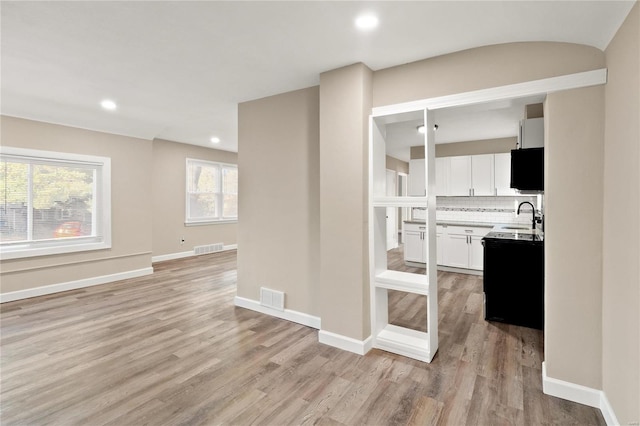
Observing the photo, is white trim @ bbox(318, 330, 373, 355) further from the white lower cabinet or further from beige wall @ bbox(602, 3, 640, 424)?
the white lower cabinet

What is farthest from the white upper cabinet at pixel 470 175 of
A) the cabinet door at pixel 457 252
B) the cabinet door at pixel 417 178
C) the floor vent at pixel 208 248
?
the floor vent at pixel 208 248

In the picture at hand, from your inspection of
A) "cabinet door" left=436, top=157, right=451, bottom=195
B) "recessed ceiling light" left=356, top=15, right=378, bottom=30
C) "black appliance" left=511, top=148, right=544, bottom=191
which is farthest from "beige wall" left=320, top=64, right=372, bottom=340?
"cabinet door" left=436, top=157, right=451, bottom=195

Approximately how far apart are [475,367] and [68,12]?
4.02 metres

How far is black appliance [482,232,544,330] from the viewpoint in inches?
131

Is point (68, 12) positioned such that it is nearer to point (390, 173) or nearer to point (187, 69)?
point (187, 69)

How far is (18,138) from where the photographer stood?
439cm

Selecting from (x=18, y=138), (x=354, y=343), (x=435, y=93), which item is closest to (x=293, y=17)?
(x=435, y=93)

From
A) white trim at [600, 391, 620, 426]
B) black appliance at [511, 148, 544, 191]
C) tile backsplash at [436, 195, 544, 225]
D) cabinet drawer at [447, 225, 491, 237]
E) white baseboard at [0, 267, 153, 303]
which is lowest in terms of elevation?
white trim at [600, 391, 620, 426]

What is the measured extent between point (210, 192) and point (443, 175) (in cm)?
564

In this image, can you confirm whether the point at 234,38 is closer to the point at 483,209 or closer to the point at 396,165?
the point at 483,209

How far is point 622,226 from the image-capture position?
1.78 meters

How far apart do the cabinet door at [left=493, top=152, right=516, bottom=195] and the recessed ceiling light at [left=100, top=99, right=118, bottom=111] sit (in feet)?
21.1

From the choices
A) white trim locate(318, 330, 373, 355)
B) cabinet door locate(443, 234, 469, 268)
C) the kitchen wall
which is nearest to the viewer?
the kitchen wall

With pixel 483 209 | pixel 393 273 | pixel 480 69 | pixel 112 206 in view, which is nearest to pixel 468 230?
pixel 483 209
